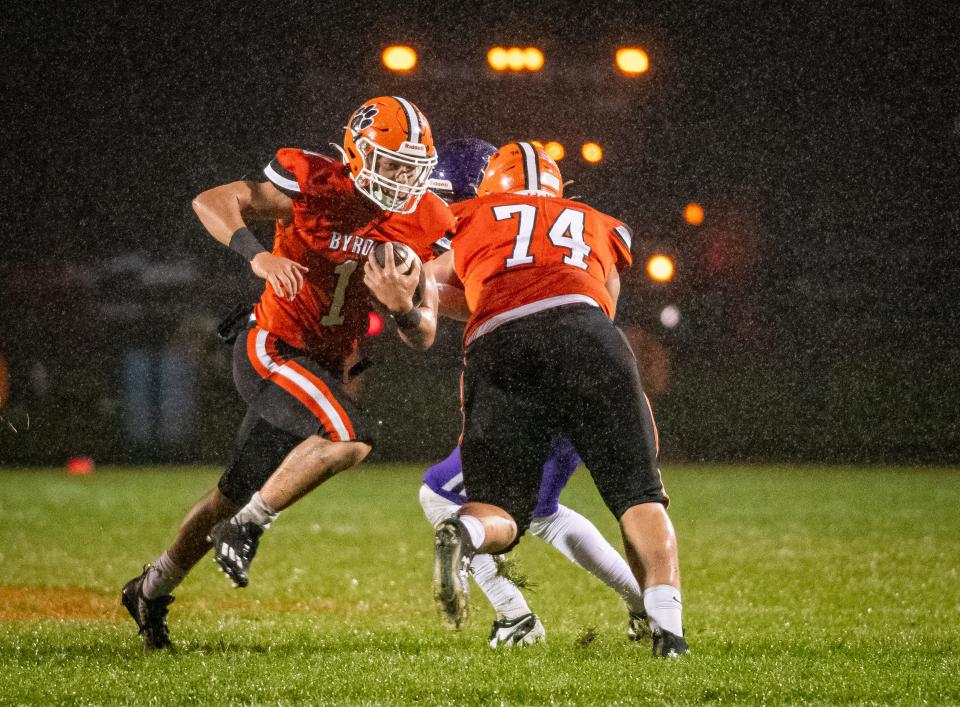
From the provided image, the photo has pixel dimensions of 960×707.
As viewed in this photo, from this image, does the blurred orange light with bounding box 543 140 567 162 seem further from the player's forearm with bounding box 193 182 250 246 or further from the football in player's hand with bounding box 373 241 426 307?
the football in player's hand with bounding box 373 241 426 307

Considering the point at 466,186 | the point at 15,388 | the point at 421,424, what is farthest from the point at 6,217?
the point at 466,186

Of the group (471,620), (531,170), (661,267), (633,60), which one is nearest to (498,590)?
(471,620)

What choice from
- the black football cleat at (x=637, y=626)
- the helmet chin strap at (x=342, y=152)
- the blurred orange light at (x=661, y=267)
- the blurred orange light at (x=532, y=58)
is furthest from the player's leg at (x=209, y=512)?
the blurred orange light at (x=661, y=267)

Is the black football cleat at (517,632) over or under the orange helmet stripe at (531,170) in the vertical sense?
under

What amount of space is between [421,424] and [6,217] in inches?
335

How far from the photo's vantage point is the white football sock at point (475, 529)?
357 centimetres

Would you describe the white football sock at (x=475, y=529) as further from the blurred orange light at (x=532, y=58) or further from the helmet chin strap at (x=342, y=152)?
the blurred orange light at (x=532, y=58)

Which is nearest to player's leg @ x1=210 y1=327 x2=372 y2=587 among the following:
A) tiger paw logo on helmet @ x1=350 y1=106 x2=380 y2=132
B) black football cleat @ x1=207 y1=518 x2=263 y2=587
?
black football cleat @ x1=207 y1=518 x2=263 y2=587

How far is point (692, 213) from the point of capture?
55.0 feet

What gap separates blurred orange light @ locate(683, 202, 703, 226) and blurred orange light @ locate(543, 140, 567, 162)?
3019mm

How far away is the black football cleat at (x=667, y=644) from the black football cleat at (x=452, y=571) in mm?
785

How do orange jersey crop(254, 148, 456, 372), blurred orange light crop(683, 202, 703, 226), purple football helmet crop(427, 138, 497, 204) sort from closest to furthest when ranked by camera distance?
1. orange jersey crop(254, 148, 456, 372)
2. purple football helmet crop(427, 138, 497, 204)
3. blurred orange light crop(683, 202, 703, 226)

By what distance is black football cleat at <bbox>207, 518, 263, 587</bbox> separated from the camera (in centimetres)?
412

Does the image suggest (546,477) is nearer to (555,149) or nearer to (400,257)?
(400,257)
